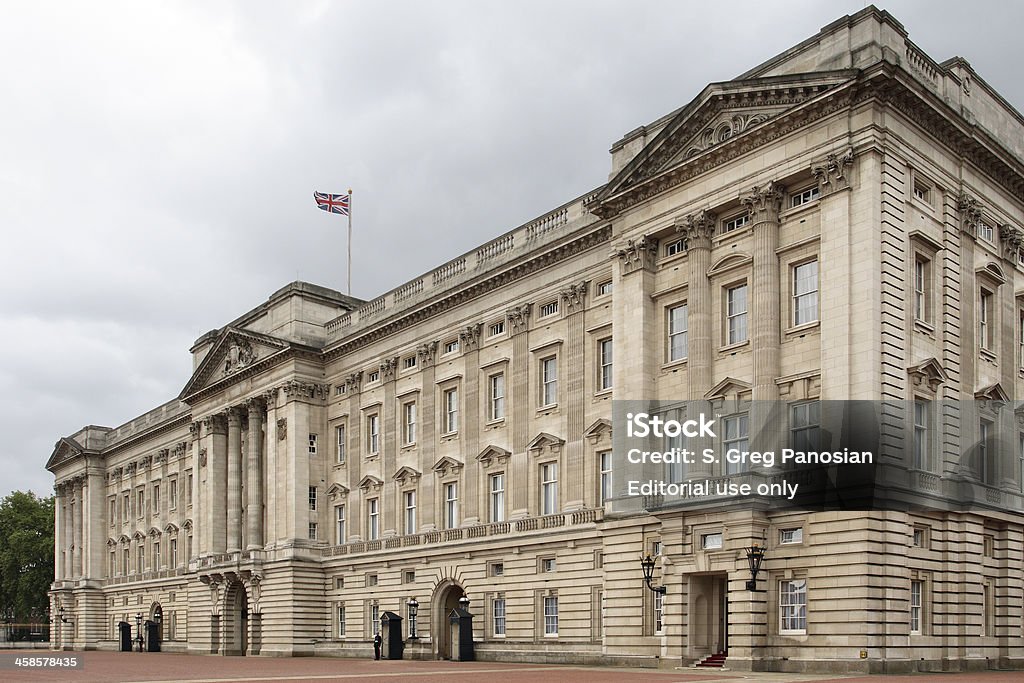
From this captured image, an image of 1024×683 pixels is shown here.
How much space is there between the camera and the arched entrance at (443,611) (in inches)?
2297

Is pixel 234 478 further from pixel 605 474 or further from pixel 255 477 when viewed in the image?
pixel 605 474

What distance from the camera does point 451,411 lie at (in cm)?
6066

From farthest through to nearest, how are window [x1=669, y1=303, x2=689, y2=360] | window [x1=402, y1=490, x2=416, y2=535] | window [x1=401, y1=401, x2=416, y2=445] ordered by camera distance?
window [x1=401, y1=401, x2=416, y2=445]
window [x1=402, y1=490, x2=416, y2=535]
window [x1=669, y1=303, x2=689, y2=360]

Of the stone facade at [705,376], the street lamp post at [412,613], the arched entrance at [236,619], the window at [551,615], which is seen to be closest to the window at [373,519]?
the stone facade at [705,376]

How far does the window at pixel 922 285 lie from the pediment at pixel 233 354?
134ft

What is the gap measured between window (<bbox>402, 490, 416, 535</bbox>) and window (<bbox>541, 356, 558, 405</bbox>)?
1202cm

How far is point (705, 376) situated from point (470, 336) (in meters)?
19.1

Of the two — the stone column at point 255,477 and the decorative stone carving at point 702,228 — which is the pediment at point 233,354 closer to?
the stone column at point 255,477

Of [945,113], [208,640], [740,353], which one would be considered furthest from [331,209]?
[945,113]

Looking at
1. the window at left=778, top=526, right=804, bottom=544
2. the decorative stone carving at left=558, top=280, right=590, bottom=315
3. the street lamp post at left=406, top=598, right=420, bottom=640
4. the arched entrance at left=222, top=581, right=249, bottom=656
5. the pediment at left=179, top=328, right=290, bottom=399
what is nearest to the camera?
the window at left=778, top=526, right=804, bottom=544

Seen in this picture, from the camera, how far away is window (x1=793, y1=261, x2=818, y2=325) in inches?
1561

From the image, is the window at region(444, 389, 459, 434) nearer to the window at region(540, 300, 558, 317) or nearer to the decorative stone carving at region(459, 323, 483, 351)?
the decorative stone carving at region(459, 323, 483, 351)

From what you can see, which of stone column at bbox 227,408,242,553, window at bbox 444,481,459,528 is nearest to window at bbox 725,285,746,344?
window at bbox 444,481,459,528

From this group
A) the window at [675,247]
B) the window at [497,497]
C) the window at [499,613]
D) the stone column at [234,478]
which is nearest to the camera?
the window at [675,247]
